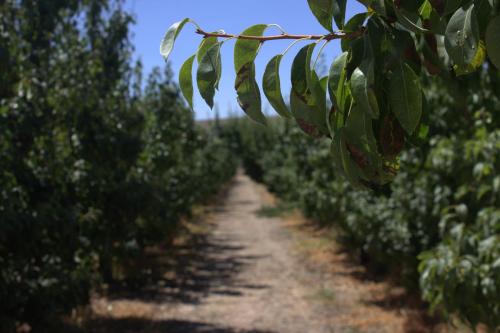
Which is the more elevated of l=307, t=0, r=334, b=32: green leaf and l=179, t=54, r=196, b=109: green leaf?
l=307, t=0, r=334, b=32: green leaf

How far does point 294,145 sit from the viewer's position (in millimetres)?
13227

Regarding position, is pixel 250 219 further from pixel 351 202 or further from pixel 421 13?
pixel 421 13

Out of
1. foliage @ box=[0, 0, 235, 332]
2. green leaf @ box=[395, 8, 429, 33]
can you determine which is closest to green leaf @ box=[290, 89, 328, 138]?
green leaf @ box=[395, 8, 429, 33]

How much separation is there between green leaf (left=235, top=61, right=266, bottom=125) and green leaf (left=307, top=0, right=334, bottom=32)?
143 mm

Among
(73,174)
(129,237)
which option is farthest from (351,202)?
(73,174)

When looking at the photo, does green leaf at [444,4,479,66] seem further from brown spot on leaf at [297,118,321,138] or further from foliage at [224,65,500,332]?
foliage at [224,65,500,332]

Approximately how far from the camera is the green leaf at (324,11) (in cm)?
88

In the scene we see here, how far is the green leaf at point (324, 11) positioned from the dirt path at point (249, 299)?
17.4ft

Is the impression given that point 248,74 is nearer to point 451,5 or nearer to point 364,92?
point 364,92

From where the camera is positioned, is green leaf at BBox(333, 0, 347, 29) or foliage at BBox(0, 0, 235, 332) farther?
foliage at BBox(0, 0, 235, 332)

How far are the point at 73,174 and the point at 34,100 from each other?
2.38ft

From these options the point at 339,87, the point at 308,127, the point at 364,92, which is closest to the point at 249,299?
the point at 308,127

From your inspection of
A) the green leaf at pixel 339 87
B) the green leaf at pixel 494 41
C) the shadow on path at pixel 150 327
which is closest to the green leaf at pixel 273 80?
the green leaf at pixel 339 87

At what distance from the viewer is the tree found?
809mm
